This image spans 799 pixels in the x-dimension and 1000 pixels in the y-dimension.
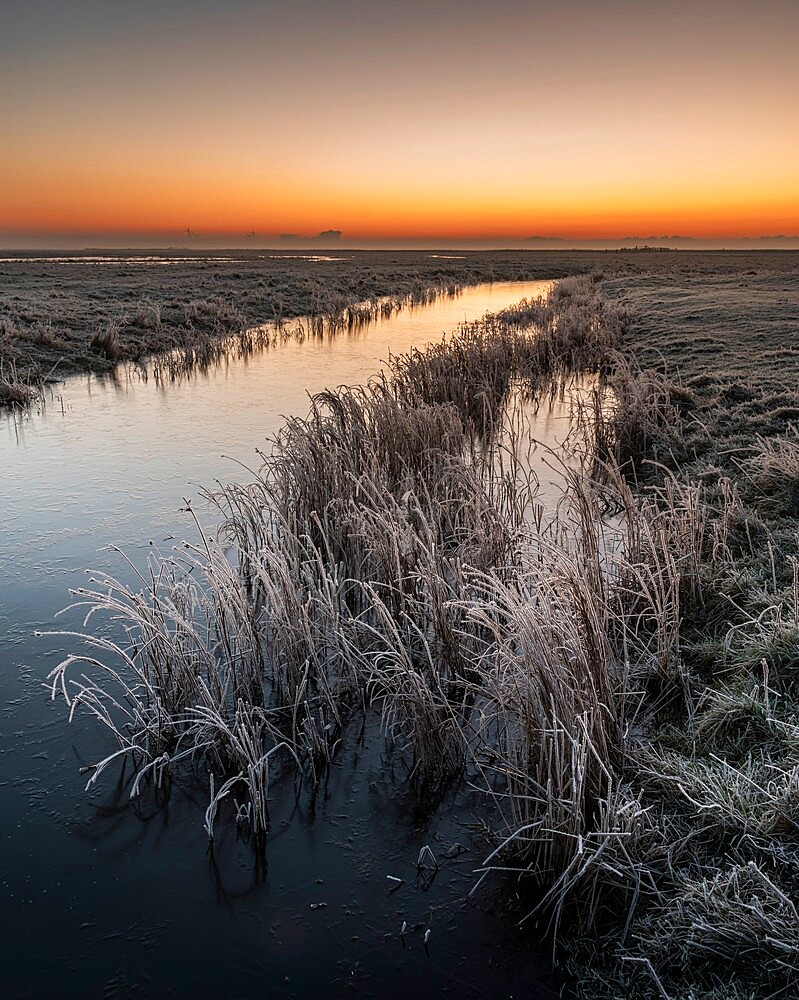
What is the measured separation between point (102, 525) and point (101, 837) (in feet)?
17.8

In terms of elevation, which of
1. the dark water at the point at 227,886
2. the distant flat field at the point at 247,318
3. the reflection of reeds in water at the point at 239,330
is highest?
the distant flat field at the point at 247,318

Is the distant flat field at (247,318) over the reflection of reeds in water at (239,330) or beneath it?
over

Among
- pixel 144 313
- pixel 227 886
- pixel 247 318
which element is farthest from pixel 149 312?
pixel 227 886

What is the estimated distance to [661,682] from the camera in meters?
5.18

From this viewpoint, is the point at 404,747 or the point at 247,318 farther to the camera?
the point at 247,318

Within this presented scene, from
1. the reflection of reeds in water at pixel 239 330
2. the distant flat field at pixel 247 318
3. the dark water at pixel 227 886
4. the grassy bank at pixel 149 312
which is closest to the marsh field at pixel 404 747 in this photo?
the dark water at pixel 227 886

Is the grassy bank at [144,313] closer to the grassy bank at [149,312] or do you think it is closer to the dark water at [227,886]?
the grassy bank at [149,312]

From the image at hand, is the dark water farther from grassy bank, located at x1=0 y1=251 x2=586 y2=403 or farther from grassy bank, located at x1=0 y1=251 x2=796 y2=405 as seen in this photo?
grassy bank, located at x1=0 y1=251 x2=586 y2=403

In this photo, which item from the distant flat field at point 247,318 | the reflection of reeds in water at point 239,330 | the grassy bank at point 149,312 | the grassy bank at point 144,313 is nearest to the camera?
the distant flat field at point 247,318

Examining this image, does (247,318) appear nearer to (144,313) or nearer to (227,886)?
(144,313)

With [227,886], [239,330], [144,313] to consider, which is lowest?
[227,886]

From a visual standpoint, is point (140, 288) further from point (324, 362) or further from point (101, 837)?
point (101, 837)

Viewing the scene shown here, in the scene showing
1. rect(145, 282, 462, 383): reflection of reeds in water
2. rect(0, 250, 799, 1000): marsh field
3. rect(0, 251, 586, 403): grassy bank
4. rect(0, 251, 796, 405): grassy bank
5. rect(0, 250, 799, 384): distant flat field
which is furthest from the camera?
rect(145, 282, 462, 383): reflection of reeds in water

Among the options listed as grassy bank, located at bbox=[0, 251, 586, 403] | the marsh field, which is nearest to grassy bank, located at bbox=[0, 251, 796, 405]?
grassy bank, located at bbox=[0, 251, 586, 403]
